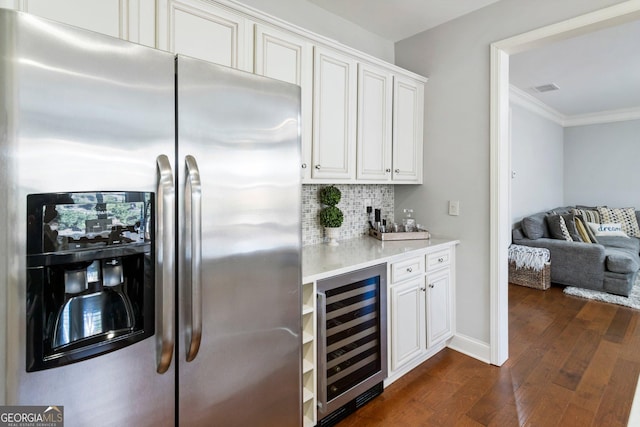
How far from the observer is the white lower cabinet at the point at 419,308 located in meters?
2.19

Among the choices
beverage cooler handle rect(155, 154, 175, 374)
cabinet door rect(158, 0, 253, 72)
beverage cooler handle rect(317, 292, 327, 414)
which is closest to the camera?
beverage cooler handle rect(155, 154, 175, 374)

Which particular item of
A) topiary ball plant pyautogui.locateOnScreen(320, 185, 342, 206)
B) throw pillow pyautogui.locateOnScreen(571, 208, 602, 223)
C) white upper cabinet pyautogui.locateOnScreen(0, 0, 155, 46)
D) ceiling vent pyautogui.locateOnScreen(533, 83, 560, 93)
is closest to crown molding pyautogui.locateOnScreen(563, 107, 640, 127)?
throw pillow pyautogui.locateOnScreen(571, 208, 602, 223)

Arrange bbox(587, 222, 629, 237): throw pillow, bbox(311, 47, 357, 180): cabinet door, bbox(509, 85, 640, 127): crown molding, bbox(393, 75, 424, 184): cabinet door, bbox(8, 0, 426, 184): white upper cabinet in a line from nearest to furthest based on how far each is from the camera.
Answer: bbox(8, 0, 426, 184): white upper cabinet < bbox(311, 47, 357, 180): cabinet door < bbox(393, 75, 424, 184): cabinet door < bbox(509, 85, 640, 127): crown molding < bbox(587, 222, 629, 237): throw pillow

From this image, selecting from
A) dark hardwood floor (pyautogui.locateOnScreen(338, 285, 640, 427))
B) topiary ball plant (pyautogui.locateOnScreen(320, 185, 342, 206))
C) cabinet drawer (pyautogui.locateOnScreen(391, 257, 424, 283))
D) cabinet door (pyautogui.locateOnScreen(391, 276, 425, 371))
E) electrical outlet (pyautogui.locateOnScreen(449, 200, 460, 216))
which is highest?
topiary ball plant (pyautogui.locateOnScreen(320, 185, 342, 206))

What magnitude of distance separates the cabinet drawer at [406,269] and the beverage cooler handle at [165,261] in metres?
1.46

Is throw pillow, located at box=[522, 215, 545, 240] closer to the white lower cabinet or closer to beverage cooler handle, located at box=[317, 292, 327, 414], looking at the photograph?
the white lower cabinet

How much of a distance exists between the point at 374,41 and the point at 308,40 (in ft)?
3.83

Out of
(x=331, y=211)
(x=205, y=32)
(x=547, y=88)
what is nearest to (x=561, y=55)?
(x=547, y=88)

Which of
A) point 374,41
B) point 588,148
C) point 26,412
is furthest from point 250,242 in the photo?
point 588,148

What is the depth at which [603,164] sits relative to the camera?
21.6 ft

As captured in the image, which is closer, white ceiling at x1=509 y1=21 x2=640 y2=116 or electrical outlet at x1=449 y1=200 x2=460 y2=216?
electrical outlet at x1=449 y1=200 x2=460 y2=216

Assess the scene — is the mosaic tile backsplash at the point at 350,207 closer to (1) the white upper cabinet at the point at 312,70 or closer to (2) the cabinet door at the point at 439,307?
(1) the white upper cabinet at the point at 312,70

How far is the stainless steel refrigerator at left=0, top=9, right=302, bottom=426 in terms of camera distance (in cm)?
81

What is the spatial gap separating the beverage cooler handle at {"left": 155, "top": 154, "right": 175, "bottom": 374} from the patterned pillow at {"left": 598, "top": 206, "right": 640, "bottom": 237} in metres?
7.28
